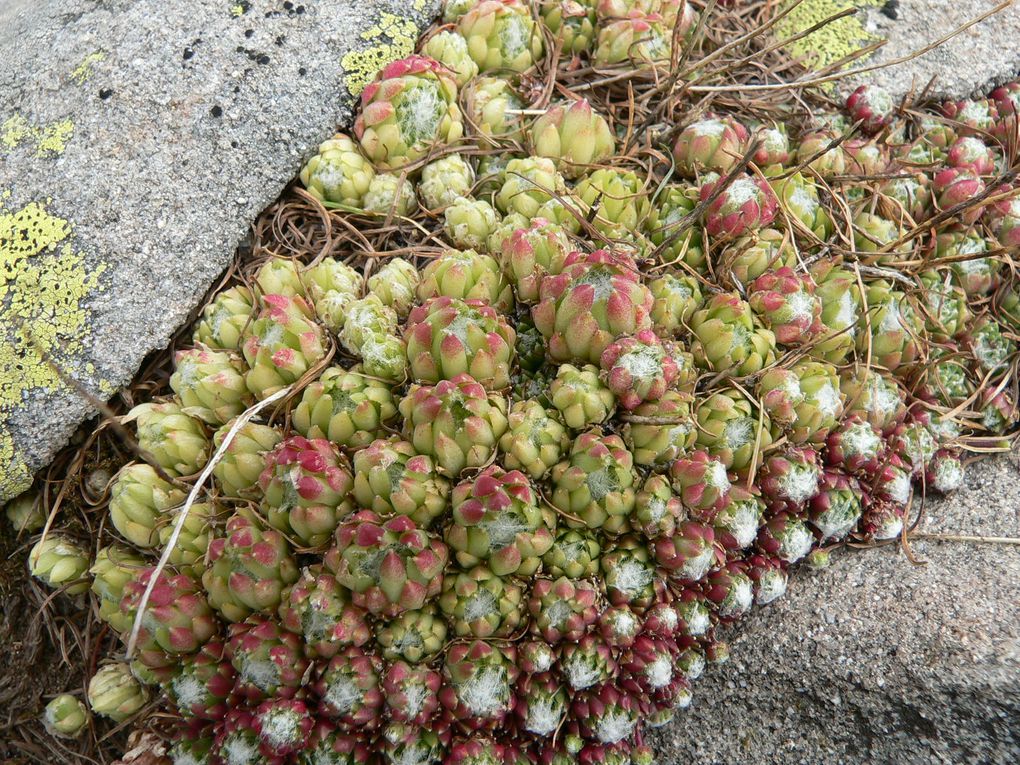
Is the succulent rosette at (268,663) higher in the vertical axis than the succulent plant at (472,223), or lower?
lower

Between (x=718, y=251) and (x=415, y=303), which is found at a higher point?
(x=415, y=303)

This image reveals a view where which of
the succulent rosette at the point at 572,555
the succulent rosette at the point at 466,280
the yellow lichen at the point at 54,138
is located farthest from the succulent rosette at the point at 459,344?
the yellow lichen at the point at 54,138

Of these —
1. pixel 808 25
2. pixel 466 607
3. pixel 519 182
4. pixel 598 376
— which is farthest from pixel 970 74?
pixel 466 607

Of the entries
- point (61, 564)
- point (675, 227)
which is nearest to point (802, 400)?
point (675, 227)

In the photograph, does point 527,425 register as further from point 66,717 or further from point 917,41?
point 917,41

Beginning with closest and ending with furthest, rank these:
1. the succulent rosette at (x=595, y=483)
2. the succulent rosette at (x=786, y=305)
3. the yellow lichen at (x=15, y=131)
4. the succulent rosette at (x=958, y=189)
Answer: the succulent rosette at (x=595, y=483)
the succulent rosette at (x=786, y=305)
the yellow lichen at (x=15, y=131)
the succulent rosette at (x=958, y=189)

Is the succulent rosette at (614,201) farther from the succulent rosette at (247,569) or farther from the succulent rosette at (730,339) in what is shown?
the succulent rosette at (247,569)

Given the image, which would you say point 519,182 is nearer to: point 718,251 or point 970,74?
point 718,251
